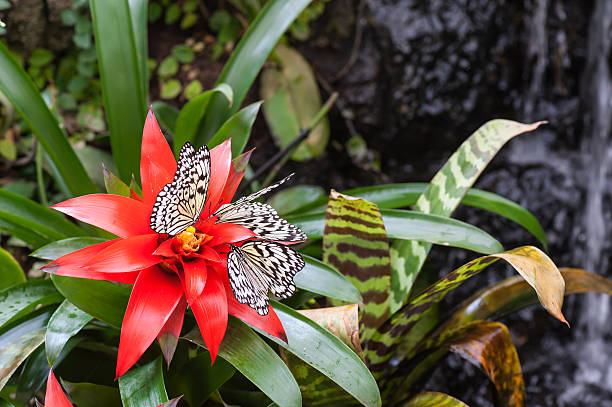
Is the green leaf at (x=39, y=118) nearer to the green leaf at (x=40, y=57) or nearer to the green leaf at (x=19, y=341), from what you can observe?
the green leaf at (x=19, y=341)

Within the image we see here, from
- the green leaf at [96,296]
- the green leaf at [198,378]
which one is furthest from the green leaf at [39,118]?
the green leaf at [198,378]

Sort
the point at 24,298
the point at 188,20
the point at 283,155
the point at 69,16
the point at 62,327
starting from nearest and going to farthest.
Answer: the point at 62,327 → the point at 24,298 → the point at 283,155 → the point at 69,16 → the point at 188,20

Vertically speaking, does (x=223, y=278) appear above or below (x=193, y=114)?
below

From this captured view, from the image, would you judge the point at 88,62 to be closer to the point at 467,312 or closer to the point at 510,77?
the point at 467,312

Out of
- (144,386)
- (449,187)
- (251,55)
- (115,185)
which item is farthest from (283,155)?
(144,386)

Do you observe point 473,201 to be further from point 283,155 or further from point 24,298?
point 24,298

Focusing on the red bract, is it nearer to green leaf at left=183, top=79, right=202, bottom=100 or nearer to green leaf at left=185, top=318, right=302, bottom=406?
green leaf at left=185, top=318, right=302, bottom=406
